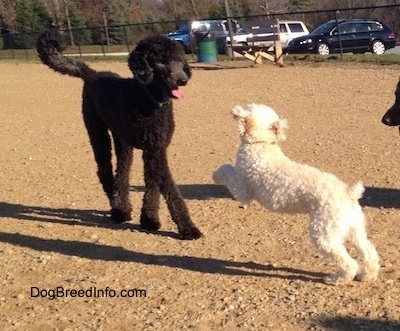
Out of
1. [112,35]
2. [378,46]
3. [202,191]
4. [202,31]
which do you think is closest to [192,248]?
[202,191]

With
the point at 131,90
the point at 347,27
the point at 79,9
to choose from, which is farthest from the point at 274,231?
the point at 79,9

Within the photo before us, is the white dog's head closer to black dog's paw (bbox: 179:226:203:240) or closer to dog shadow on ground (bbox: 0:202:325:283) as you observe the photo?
dog shadow on ground (bbox: 0:202:325:283)

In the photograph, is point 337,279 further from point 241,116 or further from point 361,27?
point 361,27

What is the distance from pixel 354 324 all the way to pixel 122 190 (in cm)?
283

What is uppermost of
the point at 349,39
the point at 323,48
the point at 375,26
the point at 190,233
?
the point at 190,233

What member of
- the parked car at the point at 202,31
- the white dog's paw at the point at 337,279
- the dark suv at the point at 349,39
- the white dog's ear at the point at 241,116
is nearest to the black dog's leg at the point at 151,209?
the white dog's ear at the point at 241,116

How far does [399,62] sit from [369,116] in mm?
8005

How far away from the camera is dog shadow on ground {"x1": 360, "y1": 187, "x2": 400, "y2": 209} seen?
571 cm

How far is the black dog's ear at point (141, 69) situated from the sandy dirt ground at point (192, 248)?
1343 millimetres

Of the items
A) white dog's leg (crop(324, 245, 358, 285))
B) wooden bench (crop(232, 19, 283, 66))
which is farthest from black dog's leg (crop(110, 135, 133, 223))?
wooden bench (crop(232, 19, 283, 66))

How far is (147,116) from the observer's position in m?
5.06

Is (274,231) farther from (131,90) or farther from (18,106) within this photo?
(18,106)

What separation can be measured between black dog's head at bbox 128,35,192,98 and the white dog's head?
92 cm

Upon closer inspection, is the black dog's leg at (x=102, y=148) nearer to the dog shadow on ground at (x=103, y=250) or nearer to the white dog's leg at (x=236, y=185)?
the dog shadow on ground at (x=103, y=250)
